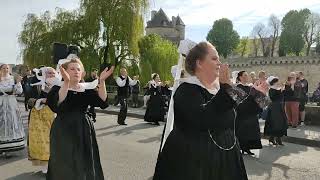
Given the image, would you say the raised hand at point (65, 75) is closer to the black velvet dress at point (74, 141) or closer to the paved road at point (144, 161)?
the black velvet dress at point (74, 141)

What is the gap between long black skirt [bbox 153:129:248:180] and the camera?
346 centimetres

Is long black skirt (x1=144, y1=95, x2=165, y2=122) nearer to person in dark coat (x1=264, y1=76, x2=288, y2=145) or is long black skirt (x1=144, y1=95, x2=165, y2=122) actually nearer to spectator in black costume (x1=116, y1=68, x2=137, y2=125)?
spectator in black costume (x1=116, y1=68, x2=137, y2=125)

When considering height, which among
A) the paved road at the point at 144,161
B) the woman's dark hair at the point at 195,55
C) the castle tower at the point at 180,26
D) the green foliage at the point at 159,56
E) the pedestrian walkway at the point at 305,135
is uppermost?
the castle tower at the point at 180,26

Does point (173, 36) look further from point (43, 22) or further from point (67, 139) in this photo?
point (67, 139)

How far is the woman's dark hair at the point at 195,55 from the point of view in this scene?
11.7 feet

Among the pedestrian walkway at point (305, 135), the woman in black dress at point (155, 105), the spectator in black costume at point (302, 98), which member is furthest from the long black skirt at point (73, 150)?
the spectator in black costume at point (302, 98)

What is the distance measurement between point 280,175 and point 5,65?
18.2 ft

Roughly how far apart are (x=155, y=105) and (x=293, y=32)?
5660 centimetres

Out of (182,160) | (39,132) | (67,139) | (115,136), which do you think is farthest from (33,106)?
(182,160)

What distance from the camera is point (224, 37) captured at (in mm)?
76438

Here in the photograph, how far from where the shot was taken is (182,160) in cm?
351

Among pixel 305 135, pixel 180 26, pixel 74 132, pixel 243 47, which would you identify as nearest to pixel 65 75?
pixel 74 132

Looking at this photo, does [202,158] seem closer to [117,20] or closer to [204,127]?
[204,127]

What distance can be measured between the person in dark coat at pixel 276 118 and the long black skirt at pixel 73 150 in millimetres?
6825
